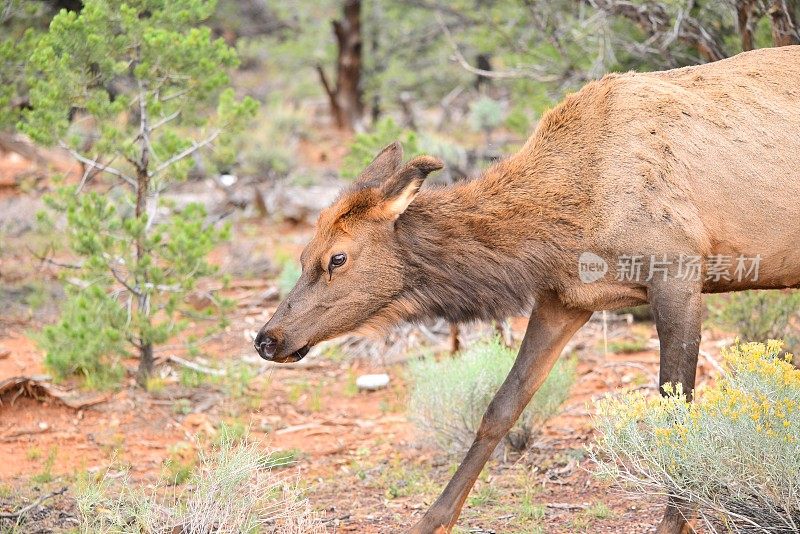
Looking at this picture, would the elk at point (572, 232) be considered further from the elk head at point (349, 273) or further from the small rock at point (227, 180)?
the small rock at point (227, 180)

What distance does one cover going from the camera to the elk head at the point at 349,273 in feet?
18.4

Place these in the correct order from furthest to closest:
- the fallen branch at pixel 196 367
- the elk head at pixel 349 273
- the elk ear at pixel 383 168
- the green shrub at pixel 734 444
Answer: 1. the fallen branch at pixel 196 367
2. the elk ear at pixel 383 168
3. the elk head at pixel 349 273
4. the green shrub at pixel 734 444

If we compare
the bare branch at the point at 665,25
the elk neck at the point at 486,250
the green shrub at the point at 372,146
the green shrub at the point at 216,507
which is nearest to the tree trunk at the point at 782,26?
the bare branch at the point at 665,25

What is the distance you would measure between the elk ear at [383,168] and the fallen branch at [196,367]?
148 inches

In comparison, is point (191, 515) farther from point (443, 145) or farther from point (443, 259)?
point (443, 145)

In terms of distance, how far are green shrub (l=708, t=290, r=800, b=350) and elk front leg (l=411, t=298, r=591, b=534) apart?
304 cm

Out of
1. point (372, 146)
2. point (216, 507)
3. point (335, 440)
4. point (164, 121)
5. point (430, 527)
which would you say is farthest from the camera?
point (372, 146)

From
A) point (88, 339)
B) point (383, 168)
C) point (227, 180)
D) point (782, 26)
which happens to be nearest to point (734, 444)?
point (383, 168)

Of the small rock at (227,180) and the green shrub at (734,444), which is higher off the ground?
the green shrub at (734,444)

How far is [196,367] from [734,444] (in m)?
5.74

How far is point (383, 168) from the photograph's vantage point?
5988 millimetres

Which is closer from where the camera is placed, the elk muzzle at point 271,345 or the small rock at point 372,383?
the elk muzzle at point 271,345

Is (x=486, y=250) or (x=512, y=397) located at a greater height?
(x=486, y=250)

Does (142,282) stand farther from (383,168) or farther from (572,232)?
(572,232)
